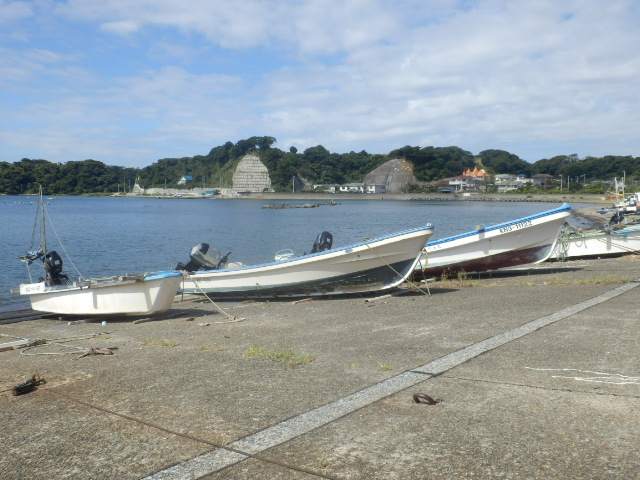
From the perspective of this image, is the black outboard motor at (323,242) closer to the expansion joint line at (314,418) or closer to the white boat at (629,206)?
the expansion joint line at (314,418)

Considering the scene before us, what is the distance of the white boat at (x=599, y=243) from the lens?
19.4 metres

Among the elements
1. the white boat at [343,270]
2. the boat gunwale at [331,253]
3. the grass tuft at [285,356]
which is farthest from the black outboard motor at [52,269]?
the grass tuft at [285,356]

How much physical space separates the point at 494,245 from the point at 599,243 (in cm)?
602

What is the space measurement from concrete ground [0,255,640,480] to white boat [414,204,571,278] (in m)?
6.35

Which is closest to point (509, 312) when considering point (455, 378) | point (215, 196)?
point (455, 378)

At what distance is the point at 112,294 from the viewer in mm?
12180

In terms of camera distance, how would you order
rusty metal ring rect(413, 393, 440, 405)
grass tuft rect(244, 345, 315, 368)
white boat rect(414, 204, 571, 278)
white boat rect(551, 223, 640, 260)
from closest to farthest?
1. rusty metal ring rect(413, 393, 440, 405)
2. grass tuft rect(244, 345, 315, 368)
3. white boat rect(414, 204, 571, 278)
4. white boat rect(551, 223, 640, 260)

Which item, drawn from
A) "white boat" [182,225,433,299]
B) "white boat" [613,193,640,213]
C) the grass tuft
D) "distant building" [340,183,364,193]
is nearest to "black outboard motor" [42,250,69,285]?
"white boat" [182,225,433,299]

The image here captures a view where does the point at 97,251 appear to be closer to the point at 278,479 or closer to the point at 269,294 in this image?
the point at 269,294

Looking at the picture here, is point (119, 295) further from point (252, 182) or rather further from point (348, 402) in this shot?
point (252, 182)

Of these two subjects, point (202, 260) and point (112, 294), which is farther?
point (202, 260)

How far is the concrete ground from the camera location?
3936mm

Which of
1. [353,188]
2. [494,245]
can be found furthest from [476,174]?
[494,245]

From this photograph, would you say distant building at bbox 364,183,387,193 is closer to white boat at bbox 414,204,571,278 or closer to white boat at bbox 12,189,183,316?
white boat at bbox 414,204,571,278
